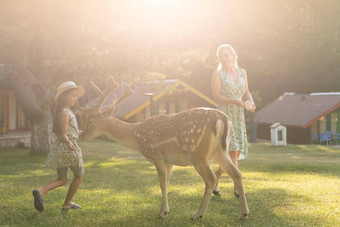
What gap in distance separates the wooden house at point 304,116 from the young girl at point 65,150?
2295 centimetres

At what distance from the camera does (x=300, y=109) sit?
96.2ft

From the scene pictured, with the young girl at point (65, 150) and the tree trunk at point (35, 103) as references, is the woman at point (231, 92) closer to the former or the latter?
the young girl at point (65, 150)

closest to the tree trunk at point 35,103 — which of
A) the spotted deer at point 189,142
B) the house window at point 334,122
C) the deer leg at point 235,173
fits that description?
the spotted deer at point 189,142

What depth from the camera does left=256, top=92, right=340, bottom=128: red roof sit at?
27.4 meters

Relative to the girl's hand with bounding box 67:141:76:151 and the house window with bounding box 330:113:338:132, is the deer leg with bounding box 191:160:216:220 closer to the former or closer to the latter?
the girl's hand with bounding box 67:141:76:151

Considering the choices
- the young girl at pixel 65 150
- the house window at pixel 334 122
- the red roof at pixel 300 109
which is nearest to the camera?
the young girl at pixel 65 150

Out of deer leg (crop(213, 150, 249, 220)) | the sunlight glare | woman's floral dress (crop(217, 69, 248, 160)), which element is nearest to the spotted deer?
deer leg (crop(213, 150, 249, 220))

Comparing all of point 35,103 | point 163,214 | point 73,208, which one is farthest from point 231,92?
point 35,103

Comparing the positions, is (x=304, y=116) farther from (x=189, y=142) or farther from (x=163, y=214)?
(x=189, y=142)

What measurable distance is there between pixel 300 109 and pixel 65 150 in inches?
1014

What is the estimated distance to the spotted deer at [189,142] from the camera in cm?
491

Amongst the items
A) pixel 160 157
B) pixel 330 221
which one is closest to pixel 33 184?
pixel 160 157

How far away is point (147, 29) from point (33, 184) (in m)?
7.40

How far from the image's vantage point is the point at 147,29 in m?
14.4
